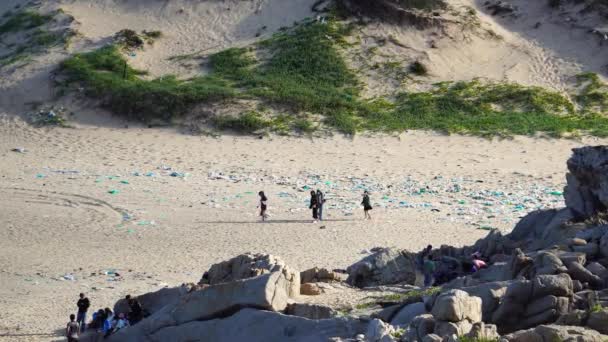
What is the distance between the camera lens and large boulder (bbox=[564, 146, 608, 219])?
15.7 meters

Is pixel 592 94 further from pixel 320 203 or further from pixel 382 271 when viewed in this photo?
pixel 382 271

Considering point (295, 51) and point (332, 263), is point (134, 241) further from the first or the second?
point (295, 51)

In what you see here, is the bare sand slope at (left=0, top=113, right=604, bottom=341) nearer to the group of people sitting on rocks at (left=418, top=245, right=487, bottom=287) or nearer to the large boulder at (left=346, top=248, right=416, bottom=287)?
the large boulder at (left=346, top=248, right=416, bottom=287)

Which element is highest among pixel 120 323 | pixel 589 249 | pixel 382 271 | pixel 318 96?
pixel 318 96

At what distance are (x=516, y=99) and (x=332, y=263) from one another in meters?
19.5

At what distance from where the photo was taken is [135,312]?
1542 cm

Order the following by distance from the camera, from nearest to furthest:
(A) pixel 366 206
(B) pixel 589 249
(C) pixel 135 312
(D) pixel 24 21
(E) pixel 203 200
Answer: (B) pixel 589 249 → (C) pixel 135 312 → (A) pixel 366 206 → (E) pixel 203 200 → (D) pixel 24 21

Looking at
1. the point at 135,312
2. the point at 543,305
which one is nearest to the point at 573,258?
the point at 543,305

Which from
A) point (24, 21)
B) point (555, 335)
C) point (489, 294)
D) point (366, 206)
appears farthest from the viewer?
point (24, 21)

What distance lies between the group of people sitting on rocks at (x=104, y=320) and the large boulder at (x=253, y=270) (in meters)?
1.33

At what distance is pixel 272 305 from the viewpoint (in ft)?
42.3

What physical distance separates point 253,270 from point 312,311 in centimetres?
261

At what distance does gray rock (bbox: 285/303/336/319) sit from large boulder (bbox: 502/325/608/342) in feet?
10.3

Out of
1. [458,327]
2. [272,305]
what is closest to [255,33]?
[272,305]
